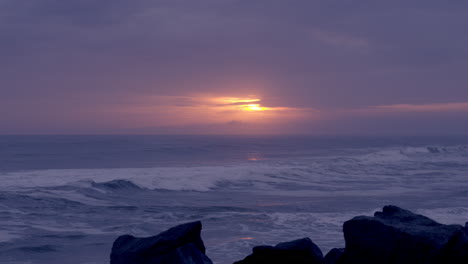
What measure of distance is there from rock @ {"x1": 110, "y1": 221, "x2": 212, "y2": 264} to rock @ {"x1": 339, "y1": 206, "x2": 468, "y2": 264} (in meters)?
1.72

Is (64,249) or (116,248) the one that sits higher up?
(116,248)

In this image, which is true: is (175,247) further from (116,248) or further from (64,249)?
(64,249)

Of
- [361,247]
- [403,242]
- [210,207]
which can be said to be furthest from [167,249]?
[210,207]

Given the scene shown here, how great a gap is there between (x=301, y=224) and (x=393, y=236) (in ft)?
30.9

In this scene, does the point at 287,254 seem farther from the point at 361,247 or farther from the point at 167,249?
the point at 167,249

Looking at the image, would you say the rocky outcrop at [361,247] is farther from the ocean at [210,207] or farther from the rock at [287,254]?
the ocean at [210,207]

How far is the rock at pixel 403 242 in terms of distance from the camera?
531 cm

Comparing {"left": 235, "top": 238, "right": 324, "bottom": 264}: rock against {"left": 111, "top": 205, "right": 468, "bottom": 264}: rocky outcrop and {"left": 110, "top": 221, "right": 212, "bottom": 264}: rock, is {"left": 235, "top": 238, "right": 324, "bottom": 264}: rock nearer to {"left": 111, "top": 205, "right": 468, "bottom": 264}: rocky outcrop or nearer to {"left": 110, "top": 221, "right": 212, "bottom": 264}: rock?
{"left": 111, "top": 205, "right": 468, "bottom": 264}: rocky outcrop

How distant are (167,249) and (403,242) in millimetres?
2629

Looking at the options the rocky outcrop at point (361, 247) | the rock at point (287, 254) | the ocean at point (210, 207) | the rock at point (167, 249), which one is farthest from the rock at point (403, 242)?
the ocean at point (210, 207)

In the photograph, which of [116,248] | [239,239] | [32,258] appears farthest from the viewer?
[239,239]

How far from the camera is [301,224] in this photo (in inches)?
583

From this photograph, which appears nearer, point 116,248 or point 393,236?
point 393,236

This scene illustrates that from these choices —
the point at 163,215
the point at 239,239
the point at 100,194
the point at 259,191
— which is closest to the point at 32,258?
the point at 239,239
